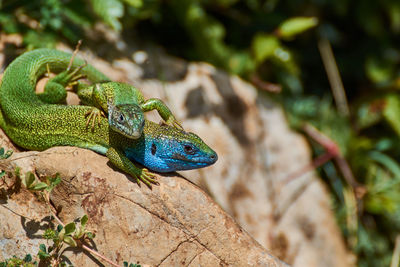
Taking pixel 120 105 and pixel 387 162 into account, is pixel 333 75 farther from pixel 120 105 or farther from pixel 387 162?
pixel 120 105

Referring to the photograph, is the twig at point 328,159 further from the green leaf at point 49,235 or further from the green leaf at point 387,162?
the green leaf at point 49,235

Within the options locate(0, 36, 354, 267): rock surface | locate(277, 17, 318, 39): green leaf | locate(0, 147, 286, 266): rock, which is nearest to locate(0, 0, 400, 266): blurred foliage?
locate(277, 17, 318, 39): green leaf

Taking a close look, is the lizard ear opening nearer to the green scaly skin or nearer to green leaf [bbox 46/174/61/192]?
the green scaly skin

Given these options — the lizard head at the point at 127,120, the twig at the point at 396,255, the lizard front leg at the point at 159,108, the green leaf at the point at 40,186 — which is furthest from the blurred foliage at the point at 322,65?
the green leaf at the point at 40,186

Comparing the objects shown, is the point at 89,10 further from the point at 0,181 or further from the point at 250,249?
the point at 250,249

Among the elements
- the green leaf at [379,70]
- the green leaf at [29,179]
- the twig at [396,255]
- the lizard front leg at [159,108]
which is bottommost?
the twig at [396,255]

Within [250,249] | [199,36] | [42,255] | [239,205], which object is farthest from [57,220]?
[199,36]

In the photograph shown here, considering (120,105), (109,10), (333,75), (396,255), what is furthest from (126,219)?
(333,75)
